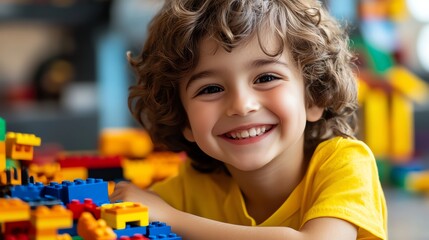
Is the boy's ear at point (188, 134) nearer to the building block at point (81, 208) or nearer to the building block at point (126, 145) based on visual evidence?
the building block at point (81, 208)

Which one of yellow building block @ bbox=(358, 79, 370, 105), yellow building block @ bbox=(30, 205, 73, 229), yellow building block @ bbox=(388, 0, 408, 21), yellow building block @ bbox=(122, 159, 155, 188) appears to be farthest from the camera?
yellow building block @ bbox=(388, 0, 408, 21)

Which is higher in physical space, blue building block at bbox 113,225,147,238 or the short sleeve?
the short sleeve

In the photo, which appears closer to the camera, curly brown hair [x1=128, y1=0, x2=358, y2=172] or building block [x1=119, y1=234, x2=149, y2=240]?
building block [x1=119, y1=234, x2=149, y2=240]

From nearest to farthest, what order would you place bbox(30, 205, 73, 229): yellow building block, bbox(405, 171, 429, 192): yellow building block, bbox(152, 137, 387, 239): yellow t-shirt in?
1. bbox(30, 205, 73, 229): yellow building block
2. bbox(152, 137, 387, 239): yellow t-shirt
3. bbox(405, 171, 429, 192): yellow building block

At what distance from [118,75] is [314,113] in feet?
7.09

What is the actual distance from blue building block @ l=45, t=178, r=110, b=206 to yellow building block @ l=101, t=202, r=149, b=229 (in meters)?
0.04

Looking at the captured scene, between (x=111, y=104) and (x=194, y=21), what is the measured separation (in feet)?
7.24

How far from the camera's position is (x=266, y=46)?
2.76 ft

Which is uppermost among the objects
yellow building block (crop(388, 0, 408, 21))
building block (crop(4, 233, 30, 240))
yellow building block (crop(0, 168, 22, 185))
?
yellow building block (crop(388, 0, 408, 21))

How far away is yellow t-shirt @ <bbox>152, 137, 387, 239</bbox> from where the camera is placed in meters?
0.80

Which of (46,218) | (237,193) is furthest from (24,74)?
(46,218)

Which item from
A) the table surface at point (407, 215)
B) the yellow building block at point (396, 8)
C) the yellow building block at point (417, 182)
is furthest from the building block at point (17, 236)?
the yellow building block at point (396, 8)

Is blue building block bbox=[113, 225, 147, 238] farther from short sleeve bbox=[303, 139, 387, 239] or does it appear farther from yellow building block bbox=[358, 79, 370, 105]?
yellow building block bbox=[358, 79, 370, 105]

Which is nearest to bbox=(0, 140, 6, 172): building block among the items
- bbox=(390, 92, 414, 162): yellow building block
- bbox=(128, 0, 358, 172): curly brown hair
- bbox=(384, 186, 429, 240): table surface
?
bbox=(128, 0, 358, 172): curly brown hair
